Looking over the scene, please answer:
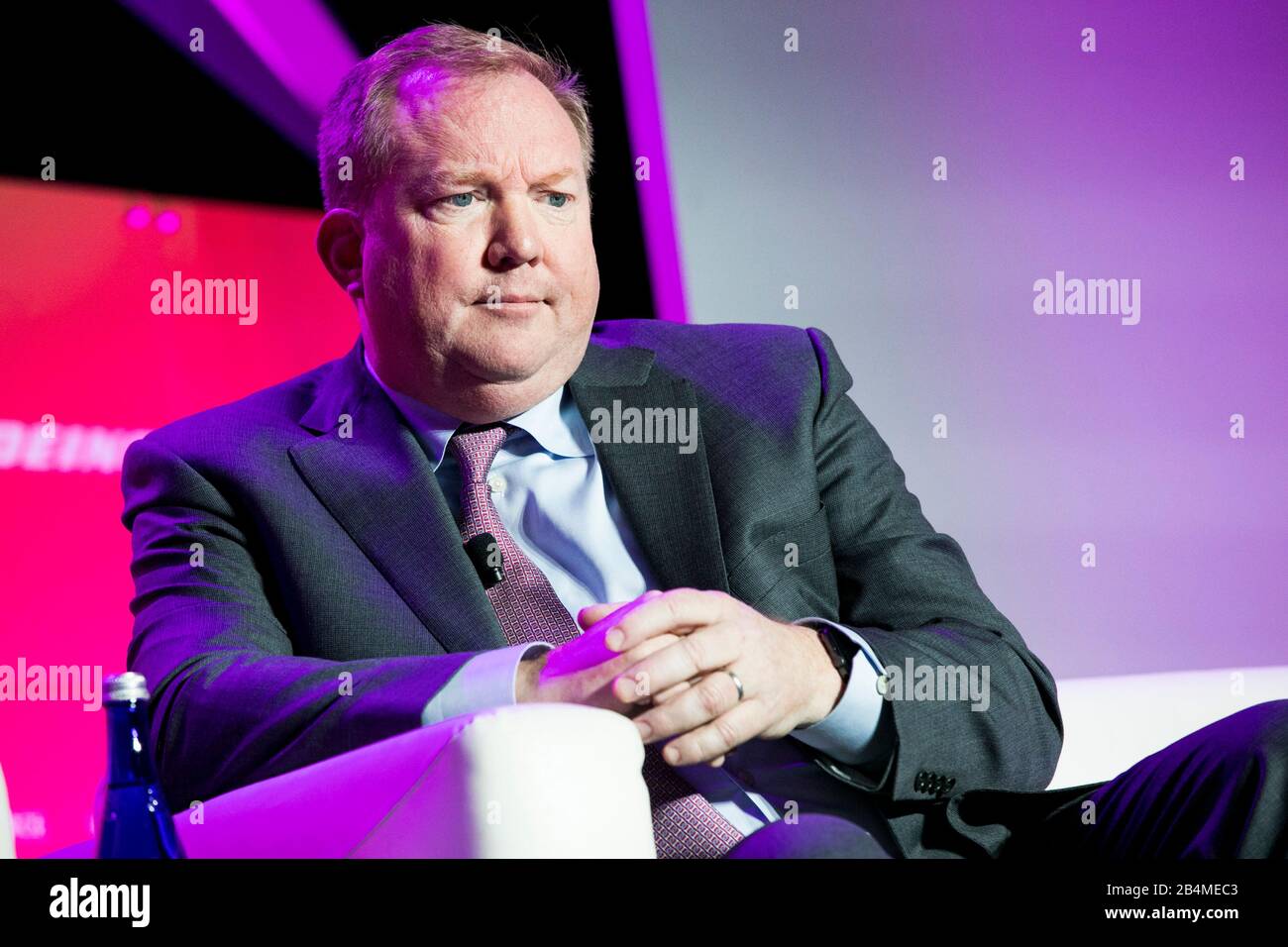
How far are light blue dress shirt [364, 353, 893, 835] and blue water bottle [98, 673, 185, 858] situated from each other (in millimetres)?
436

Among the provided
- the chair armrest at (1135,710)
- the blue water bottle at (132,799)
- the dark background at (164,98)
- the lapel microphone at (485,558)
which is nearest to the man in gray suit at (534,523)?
the lapel microphone at (485,558)

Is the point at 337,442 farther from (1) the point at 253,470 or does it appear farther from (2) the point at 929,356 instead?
(2) the point at 929,356

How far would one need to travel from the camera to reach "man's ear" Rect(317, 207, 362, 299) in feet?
7.44

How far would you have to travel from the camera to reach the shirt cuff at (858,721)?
1.76m

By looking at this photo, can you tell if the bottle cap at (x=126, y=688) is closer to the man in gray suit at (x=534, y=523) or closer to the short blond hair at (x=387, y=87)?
the man in gray suit at (x=534, y=523)

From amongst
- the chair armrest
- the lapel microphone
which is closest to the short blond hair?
the lapel microphone

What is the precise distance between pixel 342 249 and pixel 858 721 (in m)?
1.10

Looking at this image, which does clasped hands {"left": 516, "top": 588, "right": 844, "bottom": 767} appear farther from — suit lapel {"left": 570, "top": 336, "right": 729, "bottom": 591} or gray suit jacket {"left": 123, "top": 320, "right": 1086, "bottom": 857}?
suit lapel {"left": 570, "top": 336, "right": 729, "bottom": 591}

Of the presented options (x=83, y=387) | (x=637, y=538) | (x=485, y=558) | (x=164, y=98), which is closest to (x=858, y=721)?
(x=637, y=538)

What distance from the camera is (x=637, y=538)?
6.73 feet

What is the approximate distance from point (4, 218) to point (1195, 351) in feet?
7.58

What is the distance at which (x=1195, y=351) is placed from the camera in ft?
9.40
